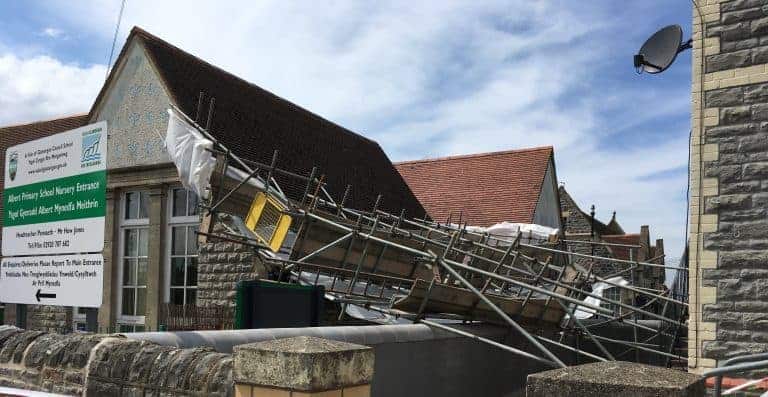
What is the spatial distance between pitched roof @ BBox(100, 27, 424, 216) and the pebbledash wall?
978 cm

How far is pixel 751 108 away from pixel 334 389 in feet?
19.9

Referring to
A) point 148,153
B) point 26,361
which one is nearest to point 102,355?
point 26,361

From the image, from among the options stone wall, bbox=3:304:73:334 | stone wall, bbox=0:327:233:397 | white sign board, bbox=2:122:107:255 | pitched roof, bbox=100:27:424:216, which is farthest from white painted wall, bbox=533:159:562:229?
stone wall, bbox=0:327:233:397

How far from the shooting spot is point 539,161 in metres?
29.1

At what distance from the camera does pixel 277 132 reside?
60.0 feet

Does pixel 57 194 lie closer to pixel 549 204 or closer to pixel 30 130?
pixel 30 130

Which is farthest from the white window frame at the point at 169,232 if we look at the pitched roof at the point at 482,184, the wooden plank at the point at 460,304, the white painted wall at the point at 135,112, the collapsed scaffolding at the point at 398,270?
the pitched roof at the point at 482,184

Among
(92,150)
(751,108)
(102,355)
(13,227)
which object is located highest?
(751,108)

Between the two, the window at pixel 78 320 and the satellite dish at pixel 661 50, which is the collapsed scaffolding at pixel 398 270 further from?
the window at pixel 78 320

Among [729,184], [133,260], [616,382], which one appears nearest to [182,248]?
[133,260]

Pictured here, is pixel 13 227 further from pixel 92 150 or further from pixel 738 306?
pixel 738 306

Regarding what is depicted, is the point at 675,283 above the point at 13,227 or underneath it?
underneath

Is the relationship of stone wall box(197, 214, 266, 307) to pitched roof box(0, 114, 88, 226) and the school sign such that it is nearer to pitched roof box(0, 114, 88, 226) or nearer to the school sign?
the school sign

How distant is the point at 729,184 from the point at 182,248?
11.3 m
